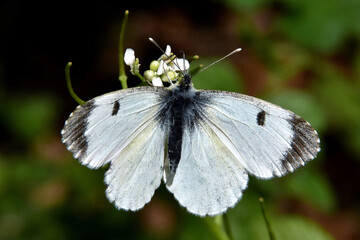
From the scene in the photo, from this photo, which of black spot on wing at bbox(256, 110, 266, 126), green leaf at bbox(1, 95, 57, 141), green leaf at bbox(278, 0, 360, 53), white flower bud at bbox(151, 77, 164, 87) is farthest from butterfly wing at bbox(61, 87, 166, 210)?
green leaf at bbox(1, 95, 57, 141)

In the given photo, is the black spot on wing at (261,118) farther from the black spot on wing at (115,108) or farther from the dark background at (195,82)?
the dark background at (195,82)

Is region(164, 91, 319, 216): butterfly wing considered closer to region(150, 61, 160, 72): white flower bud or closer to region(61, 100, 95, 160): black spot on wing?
region(150, 61, 160, 72): white flower bud

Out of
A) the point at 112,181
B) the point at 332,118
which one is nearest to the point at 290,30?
the point at 332,118

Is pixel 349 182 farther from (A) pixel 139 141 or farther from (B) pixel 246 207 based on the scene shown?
(A) pixel 139 141

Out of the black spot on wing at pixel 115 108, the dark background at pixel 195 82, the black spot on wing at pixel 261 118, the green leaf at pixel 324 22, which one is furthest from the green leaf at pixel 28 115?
the black spot on wing at pixel 261 118

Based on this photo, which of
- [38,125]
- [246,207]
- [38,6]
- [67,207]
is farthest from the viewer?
[38,6]

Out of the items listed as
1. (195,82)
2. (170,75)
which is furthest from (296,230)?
(170,75)

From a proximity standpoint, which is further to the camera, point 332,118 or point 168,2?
point 168,2
